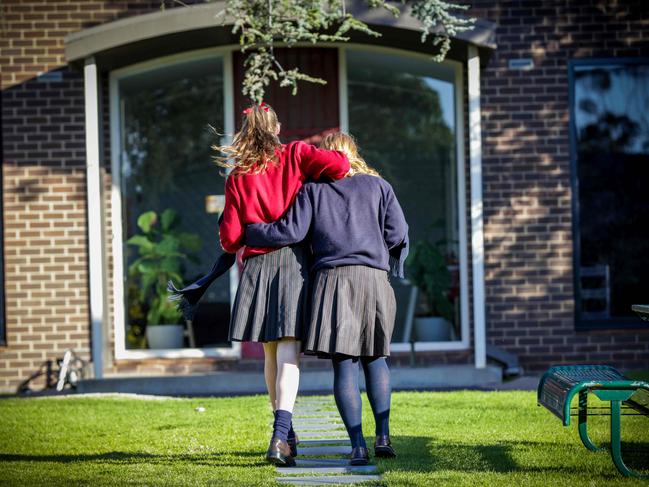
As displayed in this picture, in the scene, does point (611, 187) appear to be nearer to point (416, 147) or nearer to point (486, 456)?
point (416, 147)

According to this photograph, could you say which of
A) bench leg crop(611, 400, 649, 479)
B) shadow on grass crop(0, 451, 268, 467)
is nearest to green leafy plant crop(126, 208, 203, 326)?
shadow on grass crop(0, 451, 268, 467)

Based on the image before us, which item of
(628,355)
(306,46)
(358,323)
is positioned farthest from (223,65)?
(358,323)

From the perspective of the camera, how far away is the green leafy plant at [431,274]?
8.91 meters

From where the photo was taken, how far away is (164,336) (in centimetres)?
911

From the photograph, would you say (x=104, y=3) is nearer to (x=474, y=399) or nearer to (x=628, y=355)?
(x=474, y=399)

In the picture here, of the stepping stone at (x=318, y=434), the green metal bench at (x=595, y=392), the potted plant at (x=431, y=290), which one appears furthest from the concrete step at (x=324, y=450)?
the potted plant at (x=431, y=290)

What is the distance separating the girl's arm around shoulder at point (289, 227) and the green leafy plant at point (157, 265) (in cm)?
443

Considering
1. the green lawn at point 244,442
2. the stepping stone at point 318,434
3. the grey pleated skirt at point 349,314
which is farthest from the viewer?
the stepping stone at point 318,434

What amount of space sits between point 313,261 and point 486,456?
48.8 inches

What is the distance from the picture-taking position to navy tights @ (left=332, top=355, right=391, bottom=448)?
469 cm

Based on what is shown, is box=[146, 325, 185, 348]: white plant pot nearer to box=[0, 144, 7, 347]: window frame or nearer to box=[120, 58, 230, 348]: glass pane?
box=[120, 58, 230, 348]: glass pane

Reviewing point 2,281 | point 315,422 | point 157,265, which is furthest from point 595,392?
point 2,281

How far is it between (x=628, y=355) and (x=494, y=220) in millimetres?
1620

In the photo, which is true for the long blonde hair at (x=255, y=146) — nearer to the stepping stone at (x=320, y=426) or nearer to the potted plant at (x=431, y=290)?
the stepping stone at (x=320, y=426)
